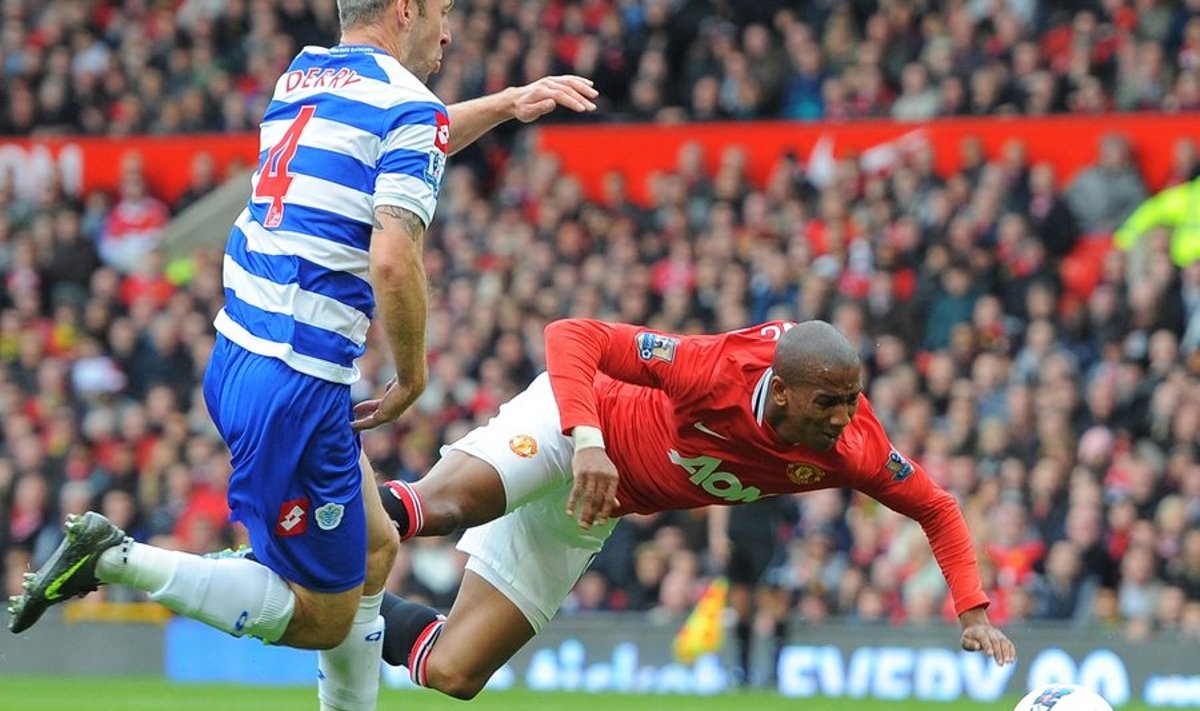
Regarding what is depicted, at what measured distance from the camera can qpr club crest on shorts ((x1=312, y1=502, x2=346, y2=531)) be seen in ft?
22.7

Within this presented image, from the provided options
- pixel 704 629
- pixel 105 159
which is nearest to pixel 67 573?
pixel 704 629

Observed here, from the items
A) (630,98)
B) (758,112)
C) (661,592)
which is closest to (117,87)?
(630,98)

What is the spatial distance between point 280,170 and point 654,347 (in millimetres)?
1634

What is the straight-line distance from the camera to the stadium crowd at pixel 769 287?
14.8 m

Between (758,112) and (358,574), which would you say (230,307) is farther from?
(758,112)

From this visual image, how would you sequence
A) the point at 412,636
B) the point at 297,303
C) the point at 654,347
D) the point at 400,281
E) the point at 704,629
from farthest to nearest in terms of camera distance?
the point at 704,629
the point at 412,636
the point at 654,347
the point at 297,303
the point at 400,281

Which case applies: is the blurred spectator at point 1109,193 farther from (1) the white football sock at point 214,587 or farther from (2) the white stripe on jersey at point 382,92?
(1) the white football sock at point 214,587

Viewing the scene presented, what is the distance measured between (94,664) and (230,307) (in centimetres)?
987

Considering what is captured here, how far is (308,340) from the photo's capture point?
270 inches

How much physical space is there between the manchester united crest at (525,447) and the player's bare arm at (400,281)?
158 cm

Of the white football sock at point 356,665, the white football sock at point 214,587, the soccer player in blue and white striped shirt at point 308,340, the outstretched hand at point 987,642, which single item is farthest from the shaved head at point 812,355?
the white football sock at point 214,587

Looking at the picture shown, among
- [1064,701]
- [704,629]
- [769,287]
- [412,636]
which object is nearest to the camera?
[1064,701]

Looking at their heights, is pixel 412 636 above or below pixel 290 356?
below

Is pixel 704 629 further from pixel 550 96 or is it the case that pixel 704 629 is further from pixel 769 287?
pixel 550 96
